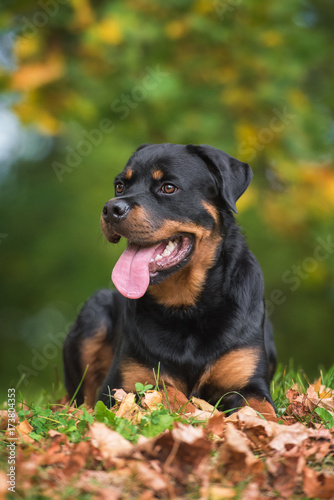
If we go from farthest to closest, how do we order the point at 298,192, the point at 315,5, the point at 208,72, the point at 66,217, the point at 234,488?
1. the point at 66,217
2. the point at 315,5
3. the point at 298,192
4. the point at 208,72
5. the point at 234,488

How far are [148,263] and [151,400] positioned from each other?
35.8 inches

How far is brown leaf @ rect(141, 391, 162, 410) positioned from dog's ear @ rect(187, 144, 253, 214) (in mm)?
1345

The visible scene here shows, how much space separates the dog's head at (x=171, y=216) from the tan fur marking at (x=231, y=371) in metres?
0.47

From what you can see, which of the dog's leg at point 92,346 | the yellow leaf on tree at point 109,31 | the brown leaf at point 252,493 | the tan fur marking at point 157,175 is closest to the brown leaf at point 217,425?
the brown leaf at point 252,493

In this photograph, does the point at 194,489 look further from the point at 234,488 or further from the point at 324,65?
the point at 324,65

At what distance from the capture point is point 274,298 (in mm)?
9359

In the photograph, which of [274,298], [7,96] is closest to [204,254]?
[7,96]

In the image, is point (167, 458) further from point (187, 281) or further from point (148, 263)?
point (187, 281)

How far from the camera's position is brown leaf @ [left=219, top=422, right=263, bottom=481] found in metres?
2.54

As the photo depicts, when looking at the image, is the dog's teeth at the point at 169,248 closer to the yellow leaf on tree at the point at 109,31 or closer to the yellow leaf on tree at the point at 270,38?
the yellow leaf on tree at the point at 109,31

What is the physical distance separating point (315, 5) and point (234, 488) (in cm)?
807

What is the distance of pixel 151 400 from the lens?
11.5 feet

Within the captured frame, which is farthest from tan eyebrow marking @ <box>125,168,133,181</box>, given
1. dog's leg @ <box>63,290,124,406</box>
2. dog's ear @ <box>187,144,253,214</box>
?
dog's leg @ <box>63,290,124,406</box>

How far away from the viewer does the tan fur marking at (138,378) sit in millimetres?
4016
